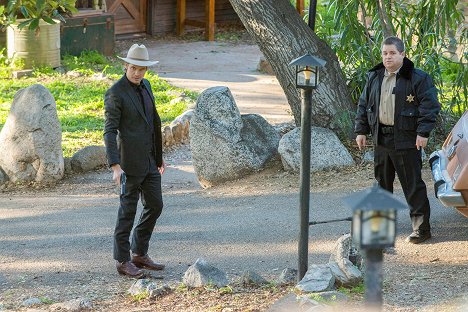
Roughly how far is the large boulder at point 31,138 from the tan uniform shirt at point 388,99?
4.75 metres

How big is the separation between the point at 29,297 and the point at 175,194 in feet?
12.4

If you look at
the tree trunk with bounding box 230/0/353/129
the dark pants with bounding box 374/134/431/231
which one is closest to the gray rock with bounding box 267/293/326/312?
the dark pants with bounding box 374/134/431/231

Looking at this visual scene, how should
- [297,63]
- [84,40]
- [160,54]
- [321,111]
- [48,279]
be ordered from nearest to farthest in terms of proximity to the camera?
[297,63], [48,279], [321,111], [84,40], [160,54]

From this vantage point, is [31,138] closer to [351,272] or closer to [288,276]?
[288,276]

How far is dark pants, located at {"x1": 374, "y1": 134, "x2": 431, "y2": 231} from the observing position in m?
7.08

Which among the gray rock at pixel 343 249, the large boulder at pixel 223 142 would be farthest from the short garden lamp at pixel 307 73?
the large boulder at pixel 223 142

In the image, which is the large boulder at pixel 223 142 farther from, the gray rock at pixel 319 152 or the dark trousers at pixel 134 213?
the dark trousers at pixel 134 213

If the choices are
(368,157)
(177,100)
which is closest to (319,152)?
(368,157)

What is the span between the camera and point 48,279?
22.3 feet

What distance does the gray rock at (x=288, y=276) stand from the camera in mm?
6301

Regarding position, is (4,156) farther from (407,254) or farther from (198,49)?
(198,49)

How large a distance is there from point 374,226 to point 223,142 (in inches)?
257

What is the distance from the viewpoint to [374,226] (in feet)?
10.8

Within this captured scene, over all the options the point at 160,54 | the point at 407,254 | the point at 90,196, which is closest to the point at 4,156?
the point at 90,196
